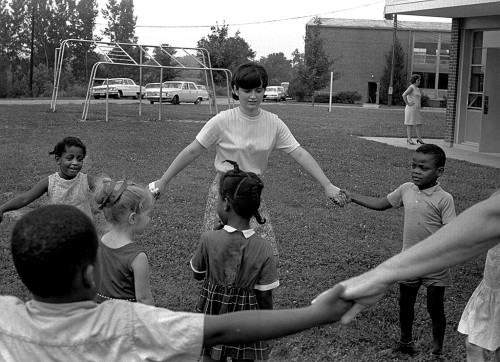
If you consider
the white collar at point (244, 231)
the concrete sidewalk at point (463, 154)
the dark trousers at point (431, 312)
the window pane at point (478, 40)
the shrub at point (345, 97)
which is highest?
the window pane at point (478, 40)

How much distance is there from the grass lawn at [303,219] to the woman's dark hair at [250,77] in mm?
1766

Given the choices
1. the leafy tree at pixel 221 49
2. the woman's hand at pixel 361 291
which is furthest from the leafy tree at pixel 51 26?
the woman's hand at pixel 361 291

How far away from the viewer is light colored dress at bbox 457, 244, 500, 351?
405cm

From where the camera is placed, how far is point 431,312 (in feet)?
16.1

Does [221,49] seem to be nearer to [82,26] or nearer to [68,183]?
[82,26]

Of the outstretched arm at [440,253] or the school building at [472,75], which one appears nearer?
the outstretched arm at [440,253]

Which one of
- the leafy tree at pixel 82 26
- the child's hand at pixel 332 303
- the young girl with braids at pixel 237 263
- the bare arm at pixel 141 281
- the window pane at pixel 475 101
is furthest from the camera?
the leafy tree at pixel 82 26

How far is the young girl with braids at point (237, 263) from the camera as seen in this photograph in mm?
3939

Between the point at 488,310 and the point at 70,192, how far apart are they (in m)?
→ 2.75

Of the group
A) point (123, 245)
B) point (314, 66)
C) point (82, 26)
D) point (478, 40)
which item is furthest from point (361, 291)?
point (82, 26)

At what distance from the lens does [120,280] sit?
3523mm

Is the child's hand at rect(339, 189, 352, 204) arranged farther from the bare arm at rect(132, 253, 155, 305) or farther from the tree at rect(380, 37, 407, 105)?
the tree at rect(380, 37, 407, 105)

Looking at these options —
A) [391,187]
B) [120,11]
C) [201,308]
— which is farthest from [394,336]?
[120,11]

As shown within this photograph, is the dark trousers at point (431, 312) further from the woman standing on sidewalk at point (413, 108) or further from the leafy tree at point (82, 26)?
the leafy tree at point (82, 26)
